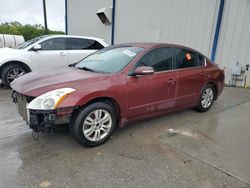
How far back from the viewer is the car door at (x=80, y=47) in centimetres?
728

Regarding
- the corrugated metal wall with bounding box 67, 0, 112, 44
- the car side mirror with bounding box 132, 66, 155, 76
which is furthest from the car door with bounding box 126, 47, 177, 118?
the corrugated metal wall with bounding box 67, 0, 112, 44

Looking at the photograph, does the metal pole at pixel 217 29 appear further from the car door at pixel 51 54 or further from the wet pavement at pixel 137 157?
the car door at pixel 51 54

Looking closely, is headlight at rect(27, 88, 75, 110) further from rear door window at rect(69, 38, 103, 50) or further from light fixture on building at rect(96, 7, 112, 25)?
light fixture on building at rect(96, 7, 112, 25)

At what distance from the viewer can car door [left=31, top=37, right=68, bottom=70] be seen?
21.7 ft

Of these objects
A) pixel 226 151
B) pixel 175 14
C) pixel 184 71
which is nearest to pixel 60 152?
pixel 226 151

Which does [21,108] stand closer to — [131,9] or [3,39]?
[131,9]

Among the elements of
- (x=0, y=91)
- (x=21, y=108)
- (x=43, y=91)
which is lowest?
(x=0, y=91)

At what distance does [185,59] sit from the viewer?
424 cm

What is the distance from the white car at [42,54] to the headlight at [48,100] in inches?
136

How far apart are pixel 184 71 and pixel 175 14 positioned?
5.64 metres

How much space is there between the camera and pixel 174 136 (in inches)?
138

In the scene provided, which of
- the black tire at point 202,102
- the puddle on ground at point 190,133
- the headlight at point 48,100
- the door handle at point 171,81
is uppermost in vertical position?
the door handle at point 171,81

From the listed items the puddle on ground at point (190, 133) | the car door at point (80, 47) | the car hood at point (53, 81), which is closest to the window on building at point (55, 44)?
the car door at point (80, 47)

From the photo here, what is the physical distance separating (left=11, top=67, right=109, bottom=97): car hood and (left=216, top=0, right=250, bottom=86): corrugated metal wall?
238 inches
